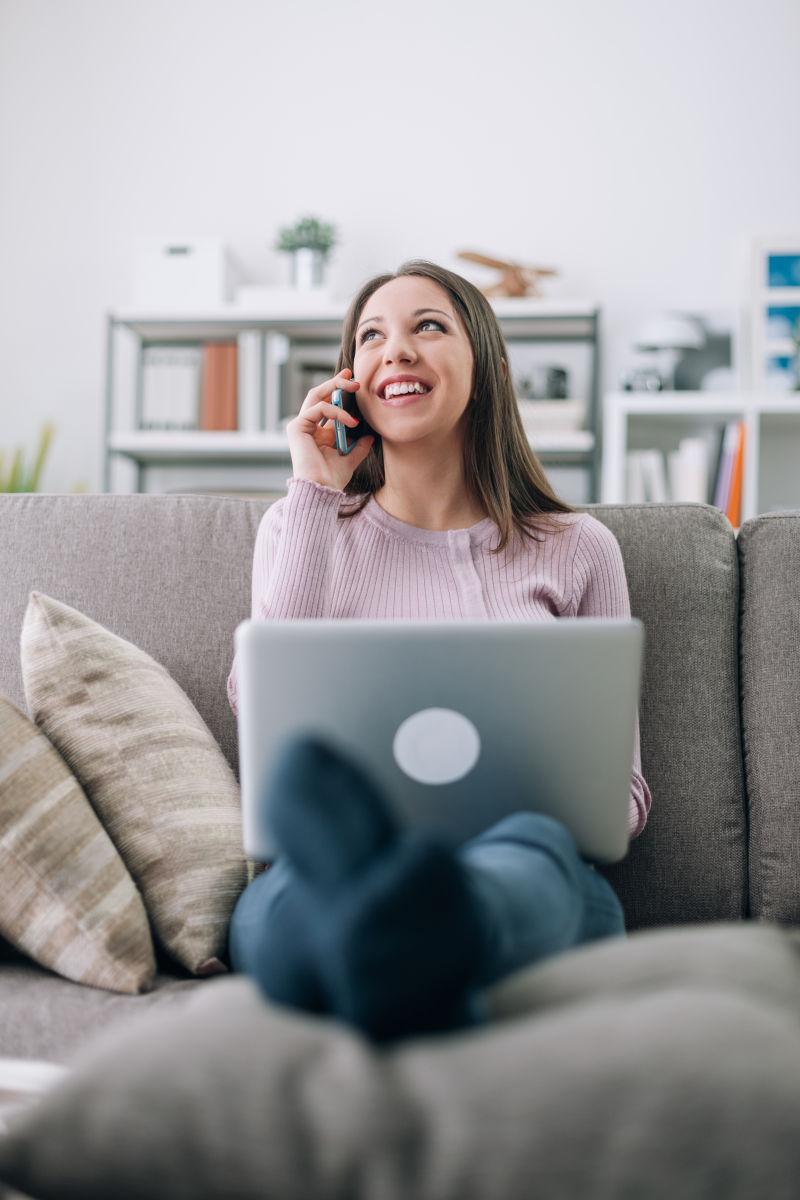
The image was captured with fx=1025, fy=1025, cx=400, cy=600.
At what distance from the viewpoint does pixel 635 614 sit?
146 cm

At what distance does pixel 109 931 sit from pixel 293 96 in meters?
2.98

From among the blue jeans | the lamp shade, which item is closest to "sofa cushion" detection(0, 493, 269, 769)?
the blue jeans

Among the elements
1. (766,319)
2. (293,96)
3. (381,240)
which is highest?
(293,96)

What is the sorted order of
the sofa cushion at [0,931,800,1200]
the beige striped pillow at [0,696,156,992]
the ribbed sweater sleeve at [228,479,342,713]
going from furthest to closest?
1. the ribbed sweater sleeve at [228,479,342,713]
2. the beige striped pillow at [0,696,156,992]
3. the sofa cushion at [0,931,800,1200]

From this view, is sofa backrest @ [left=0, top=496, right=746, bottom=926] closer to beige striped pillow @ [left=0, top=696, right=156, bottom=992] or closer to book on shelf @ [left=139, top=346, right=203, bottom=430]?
beige striped pillow @ [left=0, top=696, right=156, bottom=992]

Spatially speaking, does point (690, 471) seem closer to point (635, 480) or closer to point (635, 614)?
point (635, 480)

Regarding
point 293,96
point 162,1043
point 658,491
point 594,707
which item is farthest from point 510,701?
point 293,96

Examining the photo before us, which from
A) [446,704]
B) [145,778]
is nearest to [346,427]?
[145,778]

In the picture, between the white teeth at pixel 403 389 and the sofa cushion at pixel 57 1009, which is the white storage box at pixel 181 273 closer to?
the white teeth at pixel 403 389

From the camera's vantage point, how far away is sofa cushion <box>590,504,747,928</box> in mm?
1354

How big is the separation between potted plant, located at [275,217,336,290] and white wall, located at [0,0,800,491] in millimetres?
171

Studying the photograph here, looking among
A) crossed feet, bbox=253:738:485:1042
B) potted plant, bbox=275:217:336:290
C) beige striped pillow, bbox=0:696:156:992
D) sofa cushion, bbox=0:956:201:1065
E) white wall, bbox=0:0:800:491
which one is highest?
white wall, bbox=0:0:800:491

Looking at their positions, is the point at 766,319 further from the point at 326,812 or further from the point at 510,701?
the point at 326,812

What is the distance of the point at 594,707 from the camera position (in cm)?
85
